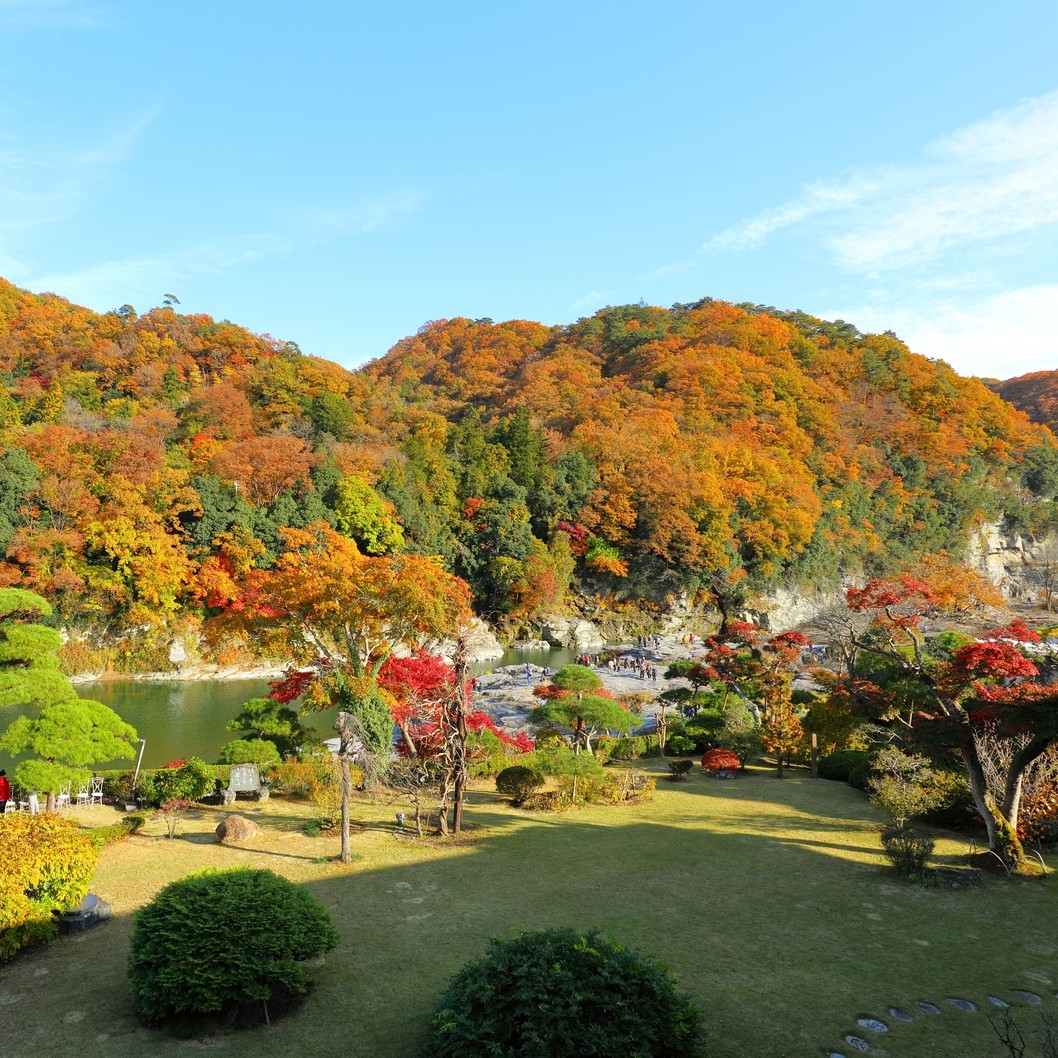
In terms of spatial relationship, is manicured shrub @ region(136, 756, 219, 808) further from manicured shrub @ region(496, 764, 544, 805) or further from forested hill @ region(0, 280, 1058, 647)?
forested hill @ region(0, 280, 1058, 647)

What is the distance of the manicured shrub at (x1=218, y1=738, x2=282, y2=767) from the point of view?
49.6 feet

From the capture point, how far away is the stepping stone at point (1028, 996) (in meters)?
6.78

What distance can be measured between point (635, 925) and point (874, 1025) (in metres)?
2.81

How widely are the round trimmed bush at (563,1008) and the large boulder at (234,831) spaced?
7.21 m

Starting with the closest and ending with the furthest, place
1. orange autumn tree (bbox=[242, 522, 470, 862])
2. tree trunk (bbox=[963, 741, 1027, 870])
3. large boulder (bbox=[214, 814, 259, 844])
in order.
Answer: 1. tree trunk (bbox=[963, 741, 1027, 870])
2. large boulder (bbox=[214, 814, 259, 844])
3. orange autumn tree (bbox=[242, 522, 470, 862])

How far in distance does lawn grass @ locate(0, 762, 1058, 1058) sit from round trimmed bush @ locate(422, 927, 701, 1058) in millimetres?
962

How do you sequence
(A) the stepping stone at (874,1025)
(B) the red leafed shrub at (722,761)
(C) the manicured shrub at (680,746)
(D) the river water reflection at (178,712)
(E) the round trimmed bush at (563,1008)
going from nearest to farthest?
(E) the round trimmed bush at (563,1008), (A) the stepping stone at (874,1025), (B) the red leafed shrub at (722,761), (C) the manicured shrub at (680,746), (D) the river water reflection at (178,712)

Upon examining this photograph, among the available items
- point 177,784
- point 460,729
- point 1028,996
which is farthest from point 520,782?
point 1028,996

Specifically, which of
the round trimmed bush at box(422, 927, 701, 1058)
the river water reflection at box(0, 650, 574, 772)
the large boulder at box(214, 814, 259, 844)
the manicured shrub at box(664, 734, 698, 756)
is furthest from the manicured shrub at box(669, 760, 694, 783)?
the round trimmed bush at box(422, 927, 701, 1058)

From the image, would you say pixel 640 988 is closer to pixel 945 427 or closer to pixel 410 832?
pixel 410 832

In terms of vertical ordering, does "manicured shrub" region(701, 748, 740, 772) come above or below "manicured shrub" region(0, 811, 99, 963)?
below

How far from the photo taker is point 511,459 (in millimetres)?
51812

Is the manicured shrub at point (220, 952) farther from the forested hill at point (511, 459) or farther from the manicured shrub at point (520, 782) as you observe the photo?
the forested hill at point (511, 459)

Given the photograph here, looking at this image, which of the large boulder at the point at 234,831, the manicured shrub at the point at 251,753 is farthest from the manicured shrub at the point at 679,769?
the large boulder at the point at 234,831
